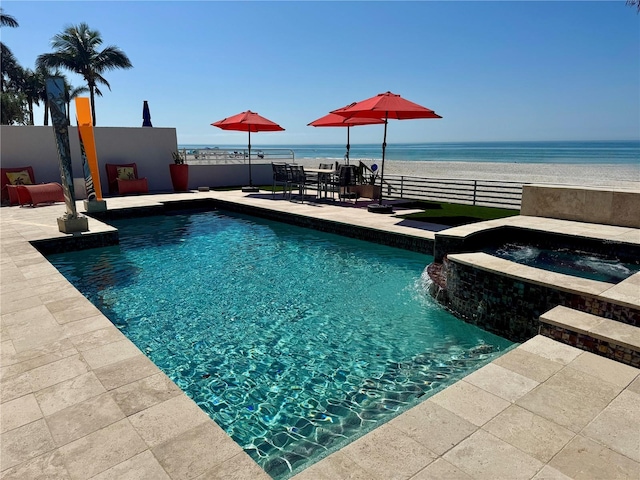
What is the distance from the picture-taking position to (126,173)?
1402 centimetres

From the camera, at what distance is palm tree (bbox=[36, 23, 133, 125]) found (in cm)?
2750

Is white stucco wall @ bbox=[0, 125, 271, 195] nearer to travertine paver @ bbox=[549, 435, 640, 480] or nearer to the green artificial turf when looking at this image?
the green artificial turf

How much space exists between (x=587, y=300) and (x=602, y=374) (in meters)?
1.20

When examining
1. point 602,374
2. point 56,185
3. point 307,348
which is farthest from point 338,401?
point 56,185

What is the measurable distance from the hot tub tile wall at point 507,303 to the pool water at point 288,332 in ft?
0.68

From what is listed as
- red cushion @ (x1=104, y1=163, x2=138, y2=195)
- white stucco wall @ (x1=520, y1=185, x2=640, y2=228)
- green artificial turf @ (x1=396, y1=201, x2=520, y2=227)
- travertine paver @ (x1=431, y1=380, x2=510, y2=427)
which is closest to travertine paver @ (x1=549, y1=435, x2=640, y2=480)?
travertine paver @ (x1=431, y1=380, x2=510, y2=427)

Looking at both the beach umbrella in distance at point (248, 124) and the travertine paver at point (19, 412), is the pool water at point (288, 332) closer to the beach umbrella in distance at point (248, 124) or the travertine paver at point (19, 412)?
the travertine paver at point (19, 412)

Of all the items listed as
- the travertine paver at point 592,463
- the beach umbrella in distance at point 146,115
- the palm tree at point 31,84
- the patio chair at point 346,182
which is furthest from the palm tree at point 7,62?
the travertine paver at point 592,463

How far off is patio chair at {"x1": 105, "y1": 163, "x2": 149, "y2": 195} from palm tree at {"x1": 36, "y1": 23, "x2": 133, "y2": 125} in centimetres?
1769

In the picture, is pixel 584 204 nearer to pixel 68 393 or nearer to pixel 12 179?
pixel 68 393

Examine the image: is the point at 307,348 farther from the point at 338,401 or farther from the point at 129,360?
the point at 129,360

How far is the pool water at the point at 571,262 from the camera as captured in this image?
211 inches

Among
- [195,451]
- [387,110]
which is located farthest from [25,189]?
[195,451]

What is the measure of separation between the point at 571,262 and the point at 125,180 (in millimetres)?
12955
